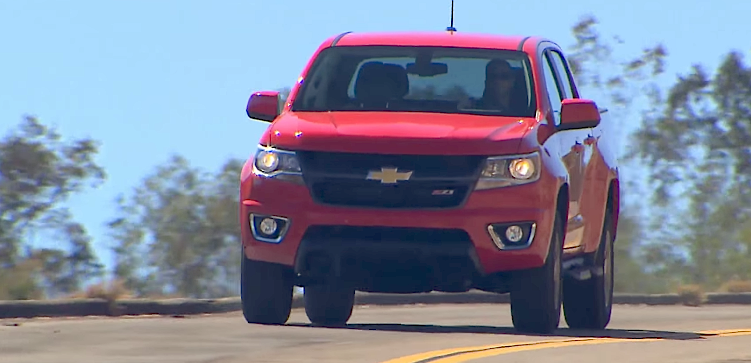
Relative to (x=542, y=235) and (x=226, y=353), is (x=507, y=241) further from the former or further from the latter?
(x=226, y=353)

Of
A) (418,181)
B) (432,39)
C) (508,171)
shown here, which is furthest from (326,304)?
(508,171)

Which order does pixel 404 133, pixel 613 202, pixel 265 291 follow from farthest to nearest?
1. pixel 613 202
2. pixel 265 291
3. pixel 404 133

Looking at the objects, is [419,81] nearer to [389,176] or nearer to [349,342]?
[389,176]

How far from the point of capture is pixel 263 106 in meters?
11.5

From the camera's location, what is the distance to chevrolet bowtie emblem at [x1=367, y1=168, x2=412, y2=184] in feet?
34.8

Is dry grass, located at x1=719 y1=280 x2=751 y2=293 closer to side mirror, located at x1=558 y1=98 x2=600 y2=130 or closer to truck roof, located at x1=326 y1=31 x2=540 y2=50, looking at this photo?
truck roof, located at x1=326 y1=31 x2=540 y2=50

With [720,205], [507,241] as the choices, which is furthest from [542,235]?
[720,205]

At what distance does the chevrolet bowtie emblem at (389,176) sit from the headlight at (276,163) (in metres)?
0.46

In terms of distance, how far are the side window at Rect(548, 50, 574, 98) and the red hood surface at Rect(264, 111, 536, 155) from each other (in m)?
1.60

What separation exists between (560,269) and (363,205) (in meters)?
1.42

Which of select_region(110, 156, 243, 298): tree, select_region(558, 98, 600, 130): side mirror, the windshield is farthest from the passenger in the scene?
select_region(110, 156, 243, 298): tree

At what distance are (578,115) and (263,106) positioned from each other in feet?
6.43

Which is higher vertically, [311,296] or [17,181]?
[311,296]

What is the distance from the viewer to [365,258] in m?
10.7
